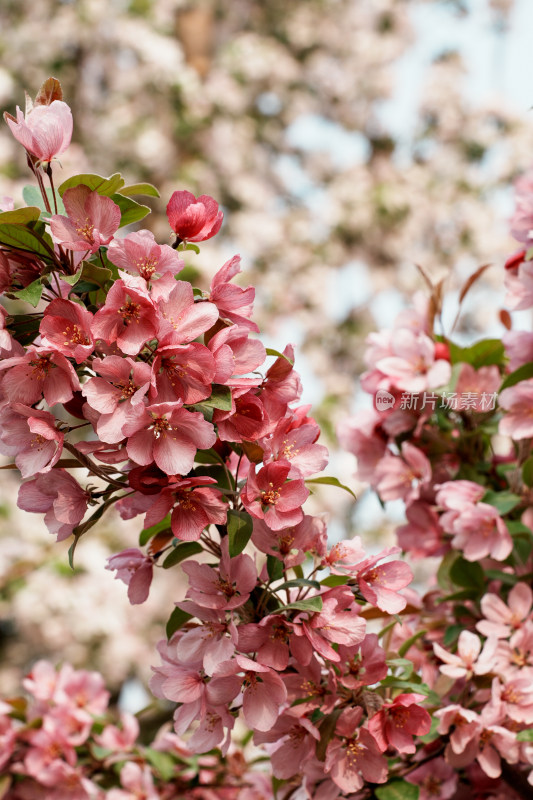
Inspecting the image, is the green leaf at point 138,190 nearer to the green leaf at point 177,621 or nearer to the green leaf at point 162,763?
the green leaf at point 177,621

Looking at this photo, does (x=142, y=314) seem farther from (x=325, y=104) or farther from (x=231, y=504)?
(x=325, y=104)

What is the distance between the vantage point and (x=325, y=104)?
593 cm

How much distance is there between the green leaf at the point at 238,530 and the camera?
0.81 m

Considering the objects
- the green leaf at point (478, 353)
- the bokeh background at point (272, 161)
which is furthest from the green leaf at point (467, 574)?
the bokeh background at point (272, 161)

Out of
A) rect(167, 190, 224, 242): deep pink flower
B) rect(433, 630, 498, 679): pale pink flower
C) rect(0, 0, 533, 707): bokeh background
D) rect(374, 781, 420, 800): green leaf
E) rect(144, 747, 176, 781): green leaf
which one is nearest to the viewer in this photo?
rect(167, 190, 224, 242): deep pink flower

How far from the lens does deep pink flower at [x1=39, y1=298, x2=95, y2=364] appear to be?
0.75 m

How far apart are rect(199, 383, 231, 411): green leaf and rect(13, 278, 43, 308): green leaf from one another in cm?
18

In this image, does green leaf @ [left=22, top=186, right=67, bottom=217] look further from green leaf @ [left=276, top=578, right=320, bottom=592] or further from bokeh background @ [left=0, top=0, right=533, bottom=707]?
bokeh background @ [left=0, top=0, right=533, bottom=707]

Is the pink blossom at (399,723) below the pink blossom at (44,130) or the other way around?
below

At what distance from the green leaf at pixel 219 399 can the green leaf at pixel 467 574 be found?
62 cm

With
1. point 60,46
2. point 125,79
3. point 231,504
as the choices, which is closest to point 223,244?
point 125,79

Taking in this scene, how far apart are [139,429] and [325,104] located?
222 inches
